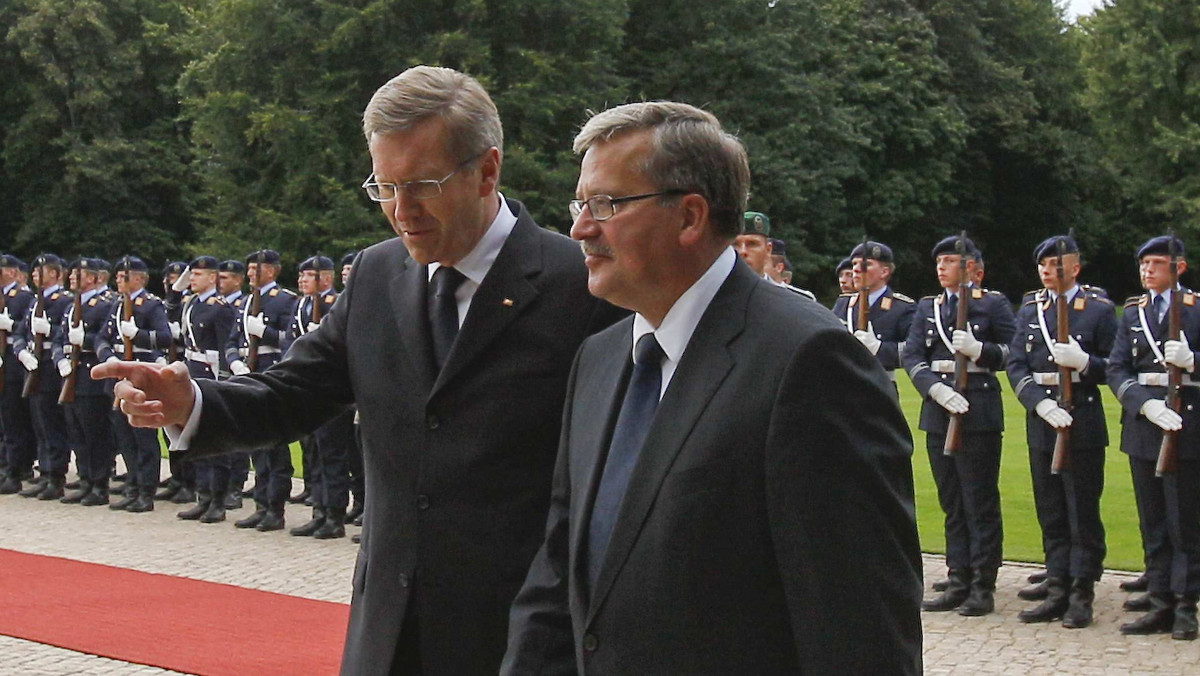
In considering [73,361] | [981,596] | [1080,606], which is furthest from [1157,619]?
[73,361]

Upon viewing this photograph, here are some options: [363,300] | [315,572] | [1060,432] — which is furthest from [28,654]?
[1060,432]

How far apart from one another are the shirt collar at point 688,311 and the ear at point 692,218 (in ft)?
0.25

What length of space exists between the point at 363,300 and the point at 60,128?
4515cm

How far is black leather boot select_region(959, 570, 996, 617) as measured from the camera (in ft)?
32.0

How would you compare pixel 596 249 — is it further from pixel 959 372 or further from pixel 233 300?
pixel 233 300

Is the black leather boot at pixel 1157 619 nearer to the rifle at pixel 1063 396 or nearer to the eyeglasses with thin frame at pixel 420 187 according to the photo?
the rifle at pixel 1063 396

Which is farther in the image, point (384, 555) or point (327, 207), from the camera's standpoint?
point (327, 207)

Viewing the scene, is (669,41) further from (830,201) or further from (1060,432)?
(1060,432)

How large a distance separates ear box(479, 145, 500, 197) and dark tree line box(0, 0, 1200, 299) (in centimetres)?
2876

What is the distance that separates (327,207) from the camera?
→ 1378 inches

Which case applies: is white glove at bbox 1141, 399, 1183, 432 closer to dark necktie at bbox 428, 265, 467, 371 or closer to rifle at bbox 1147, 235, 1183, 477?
rifle at bbox 1147, 235, 1183, 477

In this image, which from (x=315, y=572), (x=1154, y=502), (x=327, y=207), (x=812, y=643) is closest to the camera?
(x=812, y=643)

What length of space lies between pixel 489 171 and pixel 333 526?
9963mm

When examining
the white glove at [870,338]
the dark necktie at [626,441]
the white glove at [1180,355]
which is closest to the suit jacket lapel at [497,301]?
the dark necktie at [626,441]
